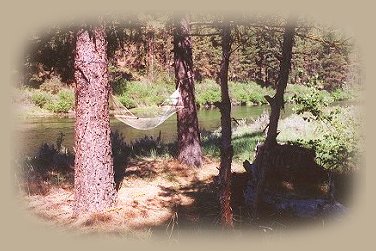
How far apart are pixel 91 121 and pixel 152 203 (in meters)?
1.74

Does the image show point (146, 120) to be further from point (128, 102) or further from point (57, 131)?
point (128, 102)

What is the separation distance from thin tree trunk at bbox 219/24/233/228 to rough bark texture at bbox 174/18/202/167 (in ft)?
9.68

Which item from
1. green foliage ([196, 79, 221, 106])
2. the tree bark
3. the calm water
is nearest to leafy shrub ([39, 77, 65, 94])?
the calm water

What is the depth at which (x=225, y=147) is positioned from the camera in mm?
5387

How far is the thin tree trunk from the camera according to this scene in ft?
15.7

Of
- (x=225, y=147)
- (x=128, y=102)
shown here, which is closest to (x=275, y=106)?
(x=225, y=147)

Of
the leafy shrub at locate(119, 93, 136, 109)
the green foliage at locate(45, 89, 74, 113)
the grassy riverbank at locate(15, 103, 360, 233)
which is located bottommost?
the leafy shrub at locate(119, 93, 136, 109)

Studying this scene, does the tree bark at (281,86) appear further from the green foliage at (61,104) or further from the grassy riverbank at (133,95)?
the green foliage at (61,104)

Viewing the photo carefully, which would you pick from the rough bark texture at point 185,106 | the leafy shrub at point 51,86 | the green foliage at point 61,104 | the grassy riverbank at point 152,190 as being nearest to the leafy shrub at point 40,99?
the green foliage at point 61,104

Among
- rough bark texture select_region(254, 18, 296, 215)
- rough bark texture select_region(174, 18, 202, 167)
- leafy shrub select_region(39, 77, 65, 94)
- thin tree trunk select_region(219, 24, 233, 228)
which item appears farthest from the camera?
leafy shrub select_region(39, 77, 65, 94)

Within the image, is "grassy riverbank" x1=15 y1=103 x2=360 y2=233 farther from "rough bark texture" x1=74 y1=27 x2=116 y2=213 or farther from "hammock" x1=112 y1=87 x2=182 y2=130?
"hammock" x1=112 y1=87 x2=182 y2=130

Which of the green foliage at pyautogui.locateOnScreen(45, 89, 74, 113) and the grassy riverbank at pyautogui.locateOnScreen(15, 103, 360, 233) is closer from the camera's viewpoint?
the grassy riverbank at pyautogui.locateOnScreen(15, 103, 360, 233)

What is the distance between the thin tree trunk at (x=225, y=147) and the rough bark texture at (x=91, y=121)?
1741 millimetres

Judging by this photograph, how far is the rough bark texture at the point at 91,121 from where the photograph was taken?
566 centimetres
